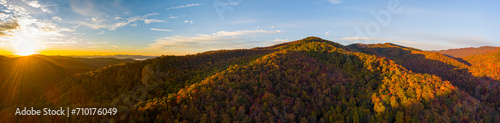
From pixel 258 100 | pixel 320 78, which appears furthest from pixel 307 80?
pixel 258 100

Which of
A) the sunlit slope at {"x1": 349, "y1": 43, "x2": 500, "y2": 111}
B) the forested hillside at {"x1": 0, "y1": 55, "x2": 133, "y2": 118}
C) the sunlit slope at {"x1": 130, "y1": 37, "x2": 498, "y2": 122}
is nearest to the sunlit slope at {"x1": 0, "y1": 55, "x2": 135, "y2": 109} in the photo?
the forested hillside at {"x1": 0, "y1": 55, "x2": 133, "y2": 118}

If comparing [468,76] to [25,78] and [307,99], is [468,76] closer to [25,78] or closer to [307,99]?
[307,99]

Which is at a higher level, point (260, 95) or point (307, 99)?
point (260, 95)

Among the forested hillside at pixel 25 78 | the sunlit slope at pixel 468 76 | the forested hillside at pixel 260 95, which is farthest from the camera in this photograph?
the sunlit slope at pixel 468 76

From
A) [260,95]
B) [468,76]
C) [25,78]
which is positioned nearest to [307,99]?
[260,95]

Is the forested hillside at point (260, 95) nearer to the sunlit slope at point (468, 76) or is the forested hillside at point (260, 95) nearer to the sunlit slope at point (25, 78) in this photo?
the sunlit slope at point (25, 78)

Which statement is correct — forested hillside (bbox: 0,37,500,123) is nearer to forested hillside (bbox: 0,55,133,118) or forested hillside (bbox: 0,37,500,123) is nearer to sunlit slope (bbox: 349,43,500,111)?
forested hillside (bbox: 0,55,133,118)

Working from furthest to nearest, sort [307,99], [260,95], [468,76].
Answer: [468,76] → [307,99] → [260,95]

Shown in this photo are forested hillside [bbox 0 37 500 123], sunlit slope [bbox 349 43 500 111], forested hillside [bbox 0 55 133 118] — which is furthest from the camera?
sunlit slope [bbox 349 43 500 111]

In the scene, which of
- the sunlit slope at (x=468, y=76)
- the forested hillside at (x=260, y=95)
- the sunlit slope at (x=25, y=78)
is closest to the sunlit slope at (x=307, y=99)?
A: the forested hillside at (x=260, y=95)

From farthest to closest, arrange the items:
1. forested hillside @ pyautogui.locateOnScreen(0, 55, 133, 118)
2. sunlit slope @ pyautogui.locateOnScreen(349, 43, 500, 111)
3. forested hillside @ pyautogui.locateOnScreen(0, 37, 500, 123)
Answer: sunlit slope @ pyautogui.locateOnScreen(349, 43, 500, 111) < forested hillside @ pyautogui.locateOnScreen(0, 55, 133, 118) < forested hillside @ pyautogui.locateOnScreen(0, 37, 500, 123)
